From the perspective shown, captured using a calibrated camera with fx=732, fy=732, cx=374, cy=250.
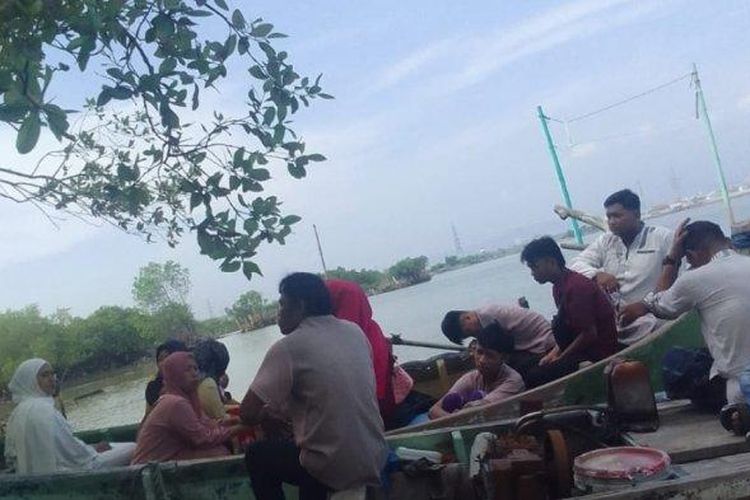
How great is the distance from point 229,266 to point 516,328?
260cm

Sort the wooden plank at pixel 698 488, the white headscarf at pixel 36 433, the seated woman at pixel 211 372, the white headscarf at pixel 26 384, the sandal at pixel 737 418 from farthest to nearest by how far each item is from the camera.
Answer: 1. the seated woman at pixel 211 372
2. the white headscarf at pixel 26 384
3. the white headscarf at pixel 36 433
4. the sandal at pixel 737 418
5. the wooden plank at pixel 698 488

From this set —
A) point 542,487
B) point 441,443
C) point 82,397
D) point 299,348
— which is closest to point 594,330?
point 441,443

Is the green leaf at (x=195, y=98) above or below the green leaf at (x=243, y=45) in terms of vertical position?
below

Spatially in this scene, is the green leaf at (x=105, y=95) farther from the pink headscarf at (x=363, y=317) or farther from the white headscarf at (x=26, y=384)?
the white headscarf at (x=26, y=384)

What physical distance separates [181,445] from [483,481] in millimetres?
1984

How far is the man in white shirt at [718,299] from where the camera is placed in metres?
3.53

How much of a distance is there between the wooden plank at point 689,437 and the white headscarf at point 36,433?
3658 millimetres

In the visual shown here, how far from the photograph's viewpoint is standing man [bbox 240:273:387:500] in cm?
325

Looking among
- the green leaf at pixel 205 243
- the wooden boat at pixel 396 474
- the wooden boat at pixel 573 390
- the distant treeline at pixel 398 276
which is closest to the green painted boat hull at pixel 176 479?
the wooden boat at pixel 396 474

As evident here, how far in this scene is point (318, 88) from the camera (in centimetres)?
380

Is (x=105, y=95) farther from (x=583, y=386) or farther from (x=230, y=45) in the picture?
(x=583, y=386)

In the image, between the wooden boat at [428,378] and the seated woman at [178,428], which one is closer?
the seated woman at [178,428]

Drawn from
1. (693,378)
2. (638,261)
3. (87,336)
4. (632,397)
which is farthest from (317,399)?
(87,336)

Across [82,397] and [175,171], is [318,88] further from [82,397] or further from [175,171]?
[82,397]
